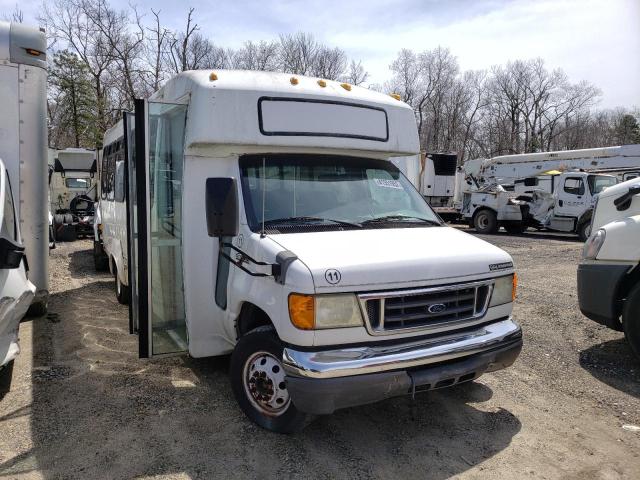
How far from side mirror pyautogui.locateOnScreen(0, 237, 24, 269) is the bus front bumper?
228cm

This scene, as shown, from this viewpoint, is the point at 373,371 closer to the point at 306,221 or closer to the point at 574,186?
the point at 306,221

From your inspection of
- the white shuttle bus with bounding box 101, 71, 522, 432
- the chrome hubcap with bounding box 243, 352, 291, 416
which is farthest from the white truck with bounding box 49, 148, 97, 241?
the chrome hubcap with bounding box 243, 352, 291, 416

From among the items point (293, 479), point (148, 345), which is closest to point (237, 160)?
point (148, 345)

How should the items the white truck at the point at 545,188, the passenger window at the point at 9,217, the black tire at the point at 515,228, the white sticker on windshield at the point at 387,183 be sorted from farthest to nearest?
1. the black tire at the point at 515,228
2. the white truck at the point at 545,188
3. the passenger window at the point at 9,217
4. the white sticker on windshield at the point at 387,183

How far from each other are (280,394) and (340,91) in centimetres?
257

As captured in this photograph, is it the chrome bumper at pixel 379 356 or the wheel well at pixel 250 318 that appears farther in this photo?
the wheel well at pixel 250 318

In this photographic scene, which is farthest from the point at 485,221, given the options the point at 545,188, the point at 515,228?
the point at 545,188

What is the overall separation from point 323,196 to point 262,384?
5.02 feet

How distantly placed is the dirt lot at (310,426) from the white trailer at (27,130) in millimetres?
1193

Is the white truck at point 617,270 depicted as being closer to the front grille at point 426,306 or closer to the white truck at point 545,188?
the front grille at point 426,306

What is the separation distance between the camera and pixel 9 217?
16.2 feet

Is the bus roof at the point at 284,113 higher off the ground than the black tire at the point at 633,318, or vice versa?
the bus roof at the point at 284,113

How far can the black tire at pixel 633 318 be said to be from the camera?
486cm

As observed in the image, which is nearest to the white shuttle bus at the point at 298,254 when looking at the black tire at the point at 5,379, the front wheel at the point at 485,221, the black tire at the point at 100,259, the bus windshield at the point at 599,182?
the black tire at the point at 5,379
